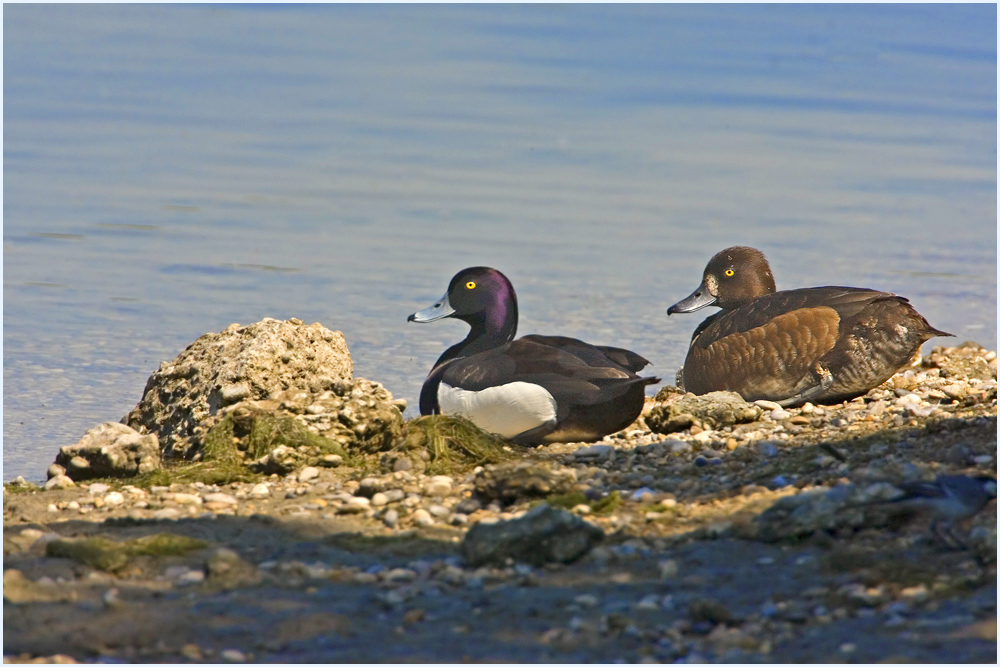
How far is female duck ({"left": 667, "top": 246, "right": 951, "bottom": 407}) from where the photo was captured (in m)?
9.45

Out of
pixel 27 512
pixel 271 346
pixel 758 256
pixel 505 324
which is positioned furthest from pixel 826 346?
pixel 27 512

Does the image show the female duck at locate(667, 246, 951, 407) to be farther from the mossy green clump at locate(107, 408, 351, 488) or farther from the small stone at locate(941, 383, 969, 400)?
the mossy green clump at locate(107, 408, 351, 488)

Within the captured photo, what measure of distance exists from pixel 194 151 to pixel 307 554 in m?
15.4

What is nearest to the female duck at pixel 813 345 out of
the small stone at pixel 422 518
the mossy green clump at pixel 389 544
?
the small stone at pixel 422 518

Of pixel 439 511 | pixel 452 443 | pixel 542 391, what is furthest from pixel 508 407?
pixel 439 511

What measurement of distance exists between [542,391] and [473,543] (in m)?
2.96

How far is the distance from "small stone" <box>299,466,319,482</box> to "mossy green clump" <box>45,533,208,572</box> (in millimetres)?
1543

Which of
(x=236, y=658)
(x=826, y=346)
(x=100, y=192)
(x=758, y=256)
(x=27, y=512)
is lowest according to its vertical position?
(x=236, y=658)

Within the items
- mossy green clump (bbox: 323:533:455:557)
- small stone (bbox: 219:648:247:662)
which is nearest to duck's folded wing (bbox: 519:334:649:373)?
mossy green clump (bbox: 323:533:455:557)

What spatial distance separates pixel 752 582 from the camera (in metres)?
5.10

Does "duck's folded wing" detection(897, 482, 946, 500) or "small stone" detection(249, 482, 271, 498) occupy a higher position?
"small stone" detection(249, 482, 271, 498)

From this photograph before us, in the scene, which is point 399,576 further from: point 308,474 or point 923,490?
point 923,490

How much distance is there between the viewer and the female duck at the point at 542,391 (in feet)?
27.6

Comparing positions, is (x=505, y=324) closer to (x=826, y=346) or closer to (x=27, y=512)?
(x=826, y=346)
